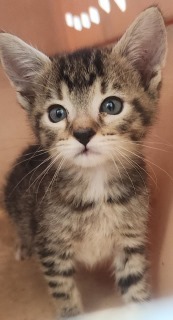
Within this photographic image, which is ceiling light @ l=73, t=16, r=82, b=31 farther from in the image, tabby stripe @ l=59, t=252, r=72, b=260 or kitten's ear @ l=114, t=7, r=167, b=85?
tabby stripe @ l=59, t=252, r=72, b=260

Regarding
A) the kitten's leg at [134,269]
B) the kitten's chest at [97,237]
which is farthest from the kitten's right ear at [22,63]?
the kitten's leg at [134,269]

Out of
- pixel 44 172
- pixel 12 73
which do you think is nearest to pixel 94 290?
pixel 44 172

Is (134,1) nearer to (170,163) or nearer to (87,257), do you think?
(170,163)

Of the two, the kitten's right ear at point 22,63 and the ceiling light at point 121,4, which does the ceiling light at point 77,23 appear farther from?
the kitten's right ear at point 22,63

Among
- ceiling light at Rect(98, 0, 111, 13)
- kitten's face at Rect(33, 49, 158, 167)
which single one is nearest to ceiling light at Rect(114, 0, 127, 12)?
ceiling light at Rect(98, 0, 111, 13)

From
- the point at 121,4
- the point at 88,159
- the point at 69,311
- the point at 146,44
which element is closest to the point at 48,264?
the point at 69,311
